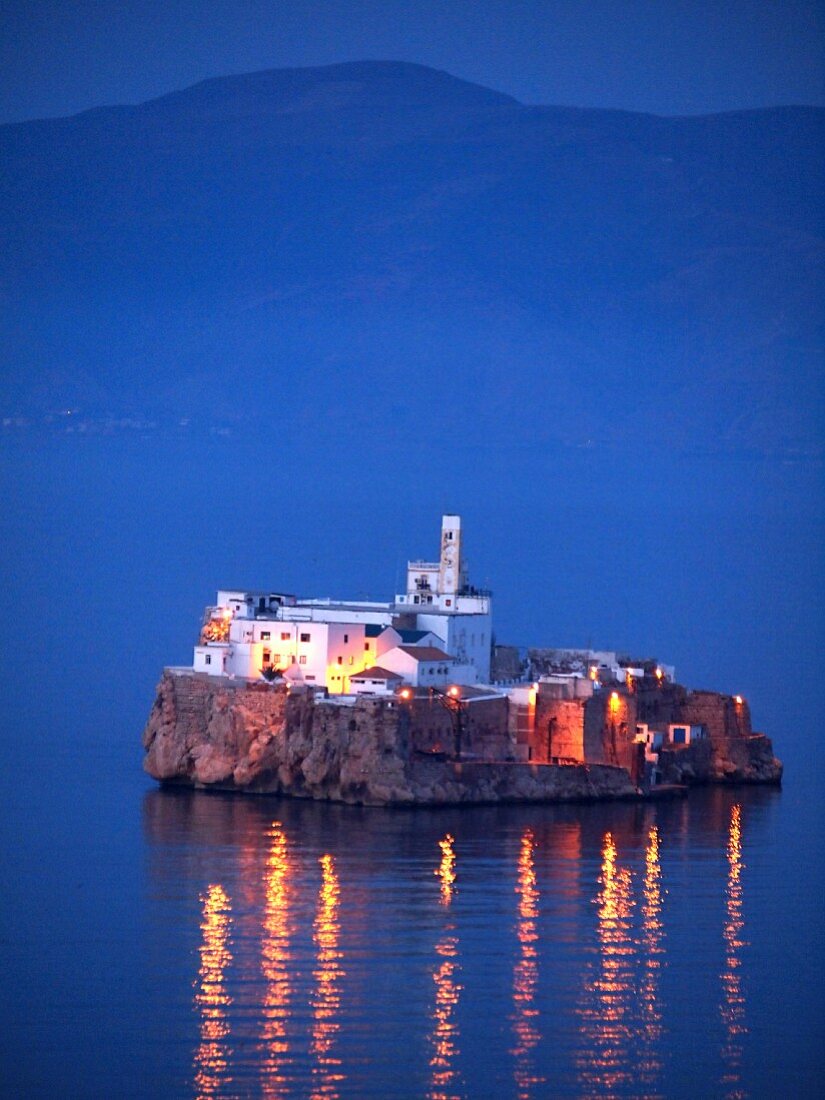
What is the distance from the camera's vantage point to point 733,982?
34469 millimetres

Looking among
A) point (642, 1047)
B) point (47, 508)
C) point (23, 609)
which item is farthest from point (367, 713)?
point (47, 508)

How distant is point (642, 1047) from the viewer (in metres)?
31.3

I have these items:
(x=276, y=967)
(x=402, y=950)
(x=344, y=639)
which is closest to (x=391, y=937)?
(x=402, y=950)

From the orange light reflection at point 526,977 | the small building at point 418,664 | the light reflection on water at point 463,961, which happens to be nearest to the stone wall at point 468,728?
the small building at point 418,664

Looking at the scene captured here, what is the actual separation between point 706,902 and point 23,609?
168 ft

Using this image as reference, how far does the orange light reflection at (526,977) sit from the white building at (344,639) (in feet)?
19.6

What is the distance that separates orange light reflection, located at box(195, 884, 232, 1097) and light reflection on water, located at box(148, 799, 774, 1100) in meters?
0.04

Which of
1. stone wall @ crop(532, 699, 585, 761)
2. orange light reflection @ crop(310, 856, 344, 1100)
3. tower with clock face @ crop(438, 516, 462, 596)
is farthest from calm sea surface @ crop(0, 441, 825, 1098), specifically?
tower with clock face @ crop(438, 516, 462, 596)

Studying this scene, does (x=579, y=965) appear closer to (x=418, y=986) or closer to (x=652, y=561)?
(x=418, y=986)

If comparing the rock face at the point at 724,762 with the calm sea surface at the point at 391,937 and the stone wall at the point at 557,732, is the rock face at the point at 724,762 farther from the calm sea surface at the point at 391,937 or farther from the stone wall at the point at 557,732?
the stone wall at the point at 557,732

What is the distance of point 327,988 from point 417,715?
12162 millimetres

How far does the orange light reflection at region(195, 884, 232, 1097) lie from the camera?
29.4 m

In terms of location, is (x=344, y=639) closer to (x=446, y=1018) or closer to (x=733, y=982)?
(x=733, y=982)

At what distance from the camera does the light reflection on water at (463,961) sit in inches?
1185
